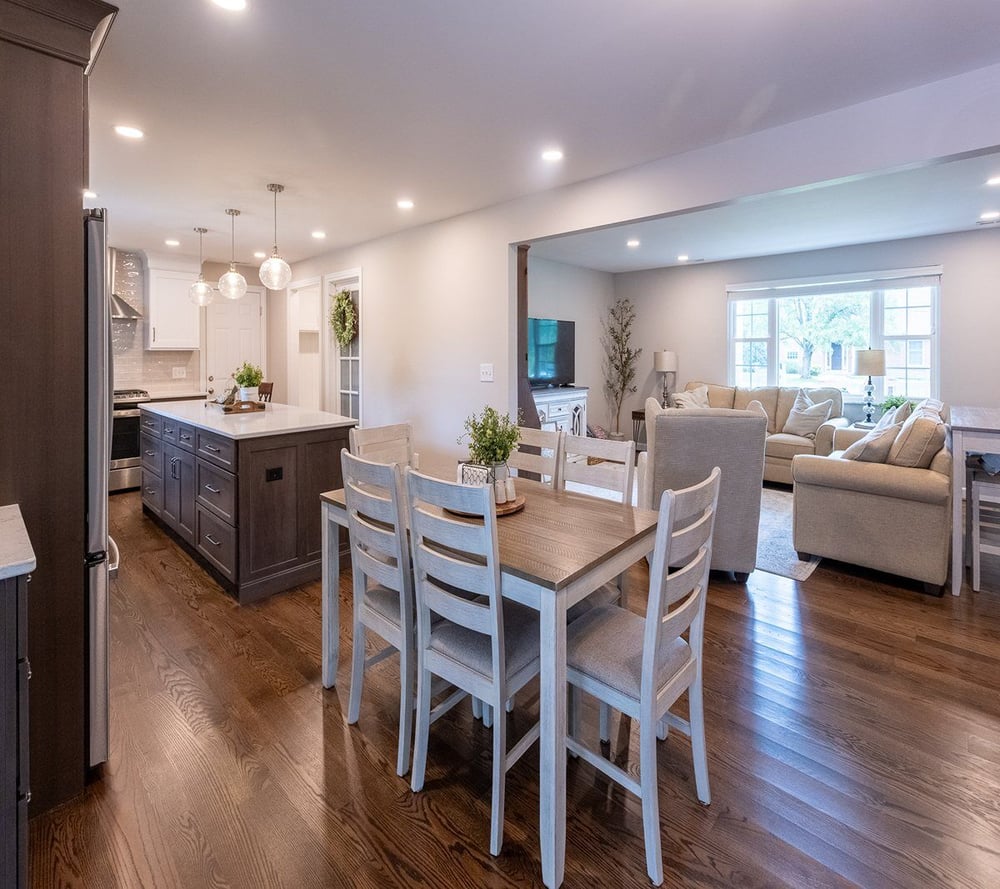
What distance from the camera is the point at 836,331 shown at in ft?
21.3

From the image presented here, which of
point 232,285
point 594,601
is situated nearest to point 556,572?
point 594,601

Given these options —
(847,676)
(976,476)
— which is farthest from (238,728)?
(976,476)

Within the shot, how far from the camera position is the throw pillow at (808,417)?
603 cm

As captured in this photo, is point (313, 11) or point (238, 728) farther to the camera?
point (238, 728)

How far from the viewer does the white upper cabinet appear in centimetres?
607

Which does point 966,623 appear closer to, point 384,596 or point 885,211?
point 384,596

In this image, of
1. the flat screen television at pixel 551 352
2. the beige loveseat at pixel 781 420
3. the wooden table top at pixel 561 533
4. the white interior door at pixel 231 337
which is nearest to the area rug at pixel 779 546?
the beige loveseat at pixel 781 420

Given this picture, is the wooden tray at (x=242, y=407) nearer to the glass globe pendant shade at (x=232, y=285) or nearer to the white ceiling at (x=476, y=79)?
the glass globe pendant shade at (x=232, y=285)

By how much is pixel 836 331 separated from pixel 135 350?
8.15 m

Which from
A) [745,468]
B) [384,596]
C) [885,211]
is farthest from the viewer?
[885,211]

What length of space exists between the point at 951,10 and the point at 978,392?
5.05 m

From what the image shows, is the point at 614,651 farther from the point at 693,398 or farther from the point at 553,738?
the point at 693,398

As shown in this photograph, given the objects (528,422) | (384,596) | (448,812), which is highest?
(528,422)

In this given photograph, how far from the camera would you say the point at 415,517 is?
1573 mm
